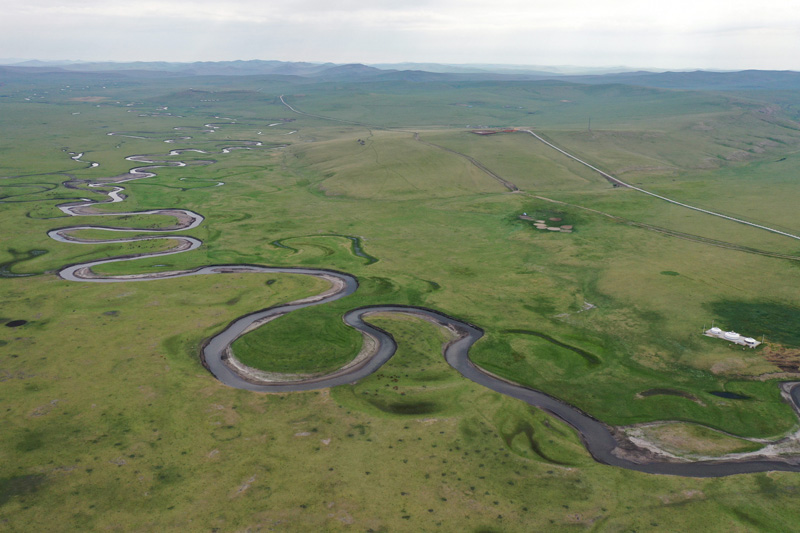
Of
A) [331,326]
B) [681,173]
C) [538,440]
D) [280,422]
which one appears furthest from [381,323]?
[681,173]

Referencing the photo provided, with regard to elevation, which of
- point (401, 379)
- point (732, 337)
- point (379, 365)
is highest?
point (732, 337)

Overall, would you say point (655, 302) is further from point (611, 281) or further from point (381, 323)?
point (381, 323)

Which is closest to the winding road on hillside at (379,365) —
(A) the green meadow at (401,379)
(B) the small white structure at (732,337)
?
(A) the green meadow at (401,379)

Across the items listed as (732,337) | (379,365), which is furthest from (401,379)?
(732,337)

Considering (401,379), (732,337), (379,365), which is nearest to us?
(401,379)

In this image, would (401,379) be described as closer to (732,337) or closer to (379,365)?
(379,365)

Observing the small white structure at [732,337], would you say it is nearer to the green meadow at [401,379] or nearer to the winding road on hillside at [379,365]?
the green meadow at [401,379]

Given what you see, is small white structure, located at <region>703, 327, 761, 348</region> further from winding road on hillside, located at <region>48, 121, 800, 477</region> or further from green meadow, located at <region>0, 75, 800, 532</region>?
winding road on hillside, located at <region>48, 121, 800, 477</region>
